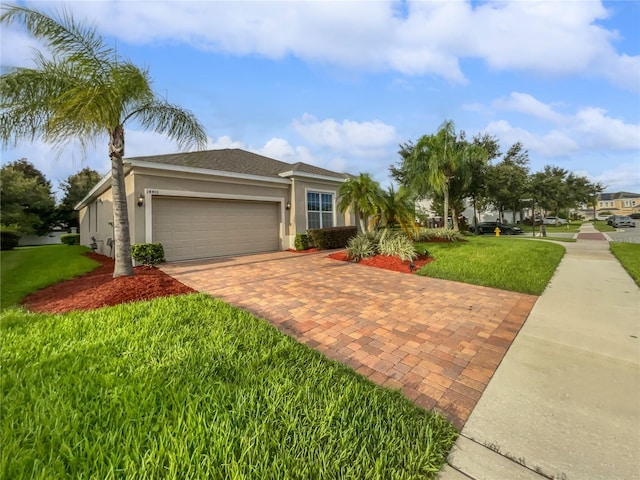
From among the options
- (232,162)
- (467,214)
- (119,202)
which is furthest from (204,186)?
(467,214)

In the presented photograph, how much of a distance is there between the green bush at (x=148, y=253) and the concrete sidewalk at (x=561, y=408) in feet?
30.8

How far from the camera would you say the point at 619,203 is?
76.8m

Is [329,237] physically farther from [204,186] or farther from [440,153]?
[440,153]

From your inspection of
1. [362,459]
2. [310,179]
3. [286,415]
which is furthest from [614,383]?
[310,179]

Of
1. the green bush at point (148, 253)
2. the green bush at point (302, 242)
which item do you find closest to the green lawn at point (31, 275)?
the green bush at point (148, 253)

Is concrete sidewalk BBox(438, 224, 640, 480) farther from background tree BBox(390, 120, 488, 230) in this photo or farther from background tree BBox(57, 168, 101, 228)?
background tree BBox(57, 168, 101, 228)

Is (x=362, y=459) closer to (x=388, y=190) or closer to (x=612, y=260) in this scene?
(x=388, y=190)

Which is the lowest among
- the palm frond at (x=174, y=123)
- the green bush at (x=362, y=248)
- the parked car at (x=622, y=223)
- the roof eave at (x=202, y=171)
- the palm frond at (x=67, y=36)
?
the green bush at (x=362, y=248)

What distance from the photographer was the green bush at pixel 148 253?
855 centimetres

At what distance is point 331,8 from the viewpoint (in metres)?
6.65

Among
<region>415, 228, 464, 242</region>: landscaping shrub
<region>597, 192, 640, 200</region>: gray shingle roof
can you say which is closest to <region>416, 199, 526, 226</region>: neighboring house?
<region>415, 228, 464, 242</region>: landscaping shrub

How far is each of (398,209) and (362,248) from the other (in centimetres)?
190

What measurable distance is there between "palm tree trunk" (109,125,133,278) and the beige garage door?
2.99 metres

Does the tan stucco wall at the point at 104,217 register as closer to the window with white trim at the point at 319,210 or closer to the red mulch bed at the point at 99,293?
the red mulch bed at the point at 99,293
